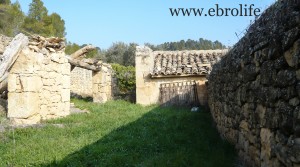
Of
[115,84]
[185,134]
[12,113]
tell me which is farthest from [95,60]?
[185,134]

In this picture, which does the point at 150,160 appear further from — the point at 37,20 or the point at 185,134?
the point at 37,20

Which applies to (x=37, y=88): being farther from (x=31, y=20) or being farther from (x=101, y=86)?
(x=31, y=20)

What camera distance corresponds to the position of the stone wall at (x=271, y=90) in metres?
2.50

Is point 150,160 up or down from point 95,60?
down

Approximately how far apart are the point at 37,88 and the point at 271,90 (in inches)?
346

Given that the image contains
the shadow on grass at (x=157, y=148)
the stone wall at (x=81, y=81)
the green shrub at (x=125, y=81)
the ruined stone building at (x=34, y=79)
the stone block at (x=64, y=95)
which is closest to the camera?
the shadow on grass at (x=157, y=148)

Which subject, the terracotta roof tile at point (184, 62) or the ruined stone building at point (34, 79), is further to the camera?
the terracotta roof tile at point (184, 62)

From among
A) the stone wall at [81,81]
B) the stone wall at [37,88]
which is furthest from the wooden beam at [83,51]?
the stone wall at [81,81]

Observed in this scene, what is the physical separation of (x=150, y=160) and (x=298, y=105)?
366 centimetres

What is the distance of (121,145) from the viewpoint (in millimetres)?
6844

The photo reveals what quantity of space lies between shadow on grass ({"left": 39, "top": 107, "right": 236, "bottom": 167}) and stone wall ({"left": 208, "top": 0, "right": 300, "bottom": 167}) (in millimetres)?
668

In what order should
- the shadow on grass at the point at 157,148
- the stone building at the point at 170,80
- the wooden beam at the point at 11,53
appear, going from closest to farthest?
the shadow on grass at the point at 157,148 → the wooden beam at the point at 11,53 → the stone building at the point at 170,80

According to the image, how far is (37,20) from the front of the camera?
31.8 metres

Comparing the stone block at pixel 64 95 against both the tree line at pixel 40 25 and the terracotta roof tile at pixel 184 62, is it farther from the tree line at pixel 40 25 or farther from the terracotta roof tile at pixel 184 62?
the tree line at pixel 40 25
